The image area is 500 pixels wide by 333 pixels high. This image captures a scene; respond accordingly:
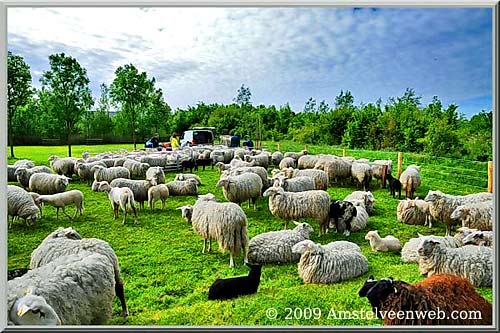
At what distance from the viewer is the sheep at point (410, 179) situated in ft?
21.3

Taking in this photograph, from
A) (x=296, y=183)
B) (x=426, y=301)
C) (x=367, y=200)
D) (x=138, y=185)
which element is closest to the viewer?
(x=426, y=301)

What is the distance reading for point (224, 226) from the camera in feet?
17.5

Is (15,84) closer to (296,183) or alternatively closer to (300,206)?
(300,206)

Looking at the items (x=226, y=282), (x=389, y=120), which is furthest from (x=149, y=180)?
(x=389, y=120)

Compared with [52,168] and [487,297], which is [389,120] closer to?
[487,297]

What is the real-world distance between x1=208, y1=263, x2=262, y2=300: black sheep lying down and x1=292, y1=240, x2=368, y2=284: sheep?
729mm

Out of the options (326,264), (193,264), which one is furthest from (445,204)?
(193,264)

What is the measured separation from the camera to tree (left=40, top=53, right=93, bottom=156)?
5102 mm

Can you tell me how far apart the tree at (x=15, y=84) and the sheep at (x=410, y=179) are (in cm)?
600

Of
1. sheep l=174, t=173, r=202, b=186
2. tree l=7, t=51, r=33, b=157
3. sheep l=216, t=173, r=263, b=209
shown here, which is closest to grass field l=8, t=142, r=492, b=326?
sheep l=216, t=173, r=263, b=209

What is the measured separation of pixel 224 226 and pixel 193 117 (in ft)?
6.00

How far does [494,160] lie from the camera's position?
439 cm

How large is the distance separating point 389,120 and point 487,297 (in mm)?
2896

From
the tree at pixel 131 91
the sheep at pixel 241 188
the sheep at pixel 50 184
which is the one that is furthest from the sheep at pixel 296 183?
the sheep at pixel 50 184
